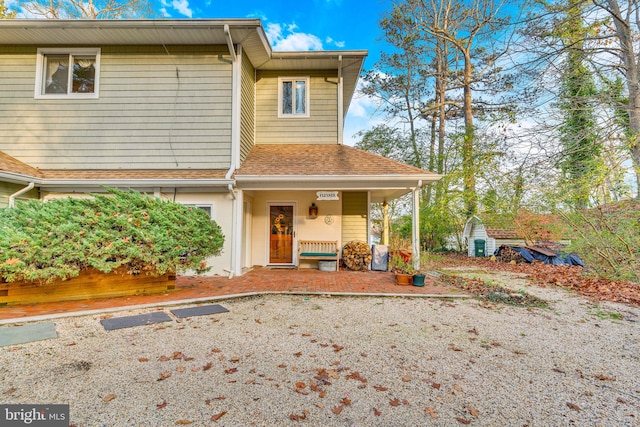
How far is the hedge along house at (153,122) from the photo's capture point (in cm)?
718

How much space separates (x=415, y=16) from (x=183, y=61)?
487 inches

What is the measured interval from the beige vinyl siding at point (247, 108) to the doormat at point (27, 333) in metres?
5.21

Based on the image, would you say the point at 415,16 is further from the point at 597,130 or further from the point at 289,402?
the point at 289,402

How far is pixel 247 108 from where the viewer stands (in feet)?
28.2

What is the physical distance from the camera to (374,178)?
725 cm

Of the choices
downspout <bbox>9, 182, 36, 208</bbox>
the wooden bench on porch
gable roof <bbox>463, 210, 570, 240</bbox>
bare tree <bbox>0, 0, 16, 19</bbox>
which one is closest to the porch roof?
the wooden bench on porch

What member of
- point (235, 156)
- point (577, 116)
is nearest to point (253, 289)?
point (235, 156)

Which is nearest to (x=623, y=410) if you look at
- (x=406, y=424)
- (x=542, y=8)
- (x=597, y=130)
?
(x=406, y=424)

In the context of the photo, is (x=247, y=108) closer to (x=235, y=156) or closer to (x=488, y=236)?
(x=235, y=156)

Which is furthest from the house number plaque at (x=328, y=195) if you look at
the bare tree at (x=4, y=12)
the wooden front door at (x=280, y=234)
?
the bare tree at (x=4, y=12)

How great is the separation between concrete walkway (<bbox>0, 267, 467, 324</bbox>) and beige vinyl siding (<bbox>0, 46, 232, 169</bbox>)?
3.05 m

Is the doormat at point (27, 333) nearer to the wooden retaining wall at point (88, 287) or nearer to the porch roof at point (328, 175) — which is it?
the wooden retaining wall at point (88, 287)

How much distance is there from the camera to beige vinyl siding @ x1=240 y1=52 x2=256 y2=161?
805 cm

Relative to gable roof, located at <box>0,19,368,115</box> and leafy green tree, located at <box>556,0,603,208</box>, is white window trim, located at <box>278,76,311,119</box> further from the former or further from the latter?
leafy green tree, located at <box>556,0,603,208</box>
